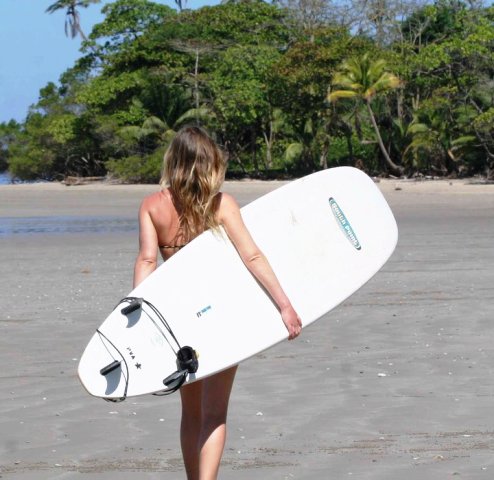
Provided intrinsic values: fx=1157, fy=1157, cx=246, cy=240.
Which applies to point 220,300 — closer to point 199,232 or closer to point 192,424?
point 199,232

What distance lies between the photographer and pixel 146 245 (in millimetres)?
3811

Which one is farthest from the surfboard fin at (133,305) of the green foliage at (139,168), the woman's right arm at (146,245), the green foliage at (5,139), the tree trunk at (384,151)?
the green foliage at (5,139)

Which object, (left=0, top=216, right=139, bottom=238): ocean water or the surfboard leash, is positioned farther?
(left=0, top=216, right=139, bottom=238): ocean water

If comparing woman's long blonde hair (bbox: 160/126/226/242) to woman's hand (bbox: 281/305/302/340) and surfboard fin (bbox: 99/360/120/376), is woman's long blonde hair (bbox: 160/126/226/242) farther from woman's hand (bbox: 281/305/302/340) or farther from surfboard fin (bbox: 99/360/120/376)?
surfboard fin (bbox: 99/360/120/376)

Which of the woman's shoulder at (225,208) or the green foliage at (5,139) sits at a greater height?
the woman's shoulder at (225,208)

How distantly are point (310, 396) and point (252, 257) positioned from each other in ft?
6.93

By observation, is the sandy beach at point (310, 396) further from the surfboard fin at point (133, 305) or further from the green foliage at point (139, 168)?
the green foliage at point (139, 168)

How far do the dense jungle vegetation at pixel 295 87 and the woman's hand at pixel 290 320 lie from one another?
29697 millimetres

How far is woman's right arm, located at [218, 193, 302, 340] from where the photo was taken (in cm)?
377

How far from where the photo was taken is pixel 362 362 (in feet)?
21.8

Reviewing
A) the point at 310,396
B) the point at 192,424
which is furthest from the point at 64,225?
the point at 192,424

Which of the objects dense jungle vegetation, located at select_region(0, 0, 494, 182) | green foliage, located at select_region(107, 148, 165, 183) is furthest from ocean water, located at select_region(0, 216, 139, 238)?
green foliage, located at select_region(107, 148, 165, 183)

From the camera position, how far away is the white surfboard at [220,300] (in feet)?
12.4

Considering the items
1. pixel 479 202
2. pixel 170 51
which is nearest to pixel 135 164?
pixel 170 51
